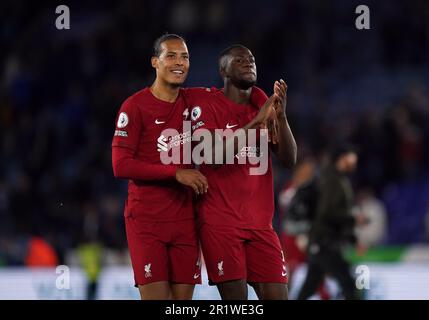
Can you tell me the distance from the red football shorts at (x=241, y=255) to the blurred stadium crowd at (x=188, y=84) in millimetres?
7642

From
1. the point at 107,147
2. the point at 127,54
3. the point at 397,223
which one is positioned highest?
the point at 127,54

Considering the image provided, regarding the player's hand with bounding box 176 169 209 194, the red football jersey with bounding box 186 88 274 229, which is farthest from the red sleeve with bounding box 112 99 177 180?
the red football jersey with bounding box 186 88 274 229

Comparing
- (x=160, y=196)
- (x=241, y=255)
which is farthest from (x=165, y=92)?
(x=241, y=255)

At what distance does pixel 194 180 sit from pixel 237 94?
0.70m

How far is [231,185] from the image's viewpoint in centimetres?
670

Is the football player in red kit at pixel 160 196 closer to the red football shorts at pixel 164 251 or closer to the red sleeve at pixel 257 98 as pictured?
the red football shorts at pixel 164 251

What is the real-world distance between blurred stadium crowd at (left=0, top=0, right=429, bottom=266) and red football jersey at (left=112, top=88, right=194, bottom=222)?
749 cm

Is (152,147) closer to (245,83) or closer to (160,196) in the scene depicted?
(160,196)
